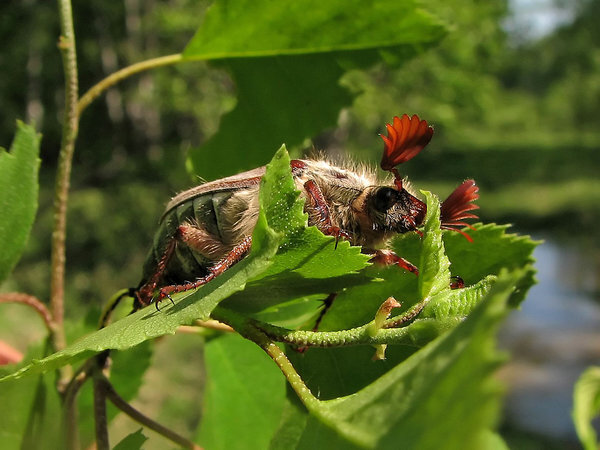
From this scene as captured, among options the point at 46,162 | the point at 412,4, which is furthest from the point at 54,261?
the point at 46,162

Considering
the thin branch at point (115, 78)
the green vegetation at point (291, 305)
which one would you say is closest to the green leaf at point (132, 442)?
the green vegetation at point (291, 305)

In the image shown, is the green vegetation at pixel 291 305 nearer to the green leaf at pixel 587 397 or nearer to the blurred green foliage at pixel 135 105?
the green leaf at pixel 587 397

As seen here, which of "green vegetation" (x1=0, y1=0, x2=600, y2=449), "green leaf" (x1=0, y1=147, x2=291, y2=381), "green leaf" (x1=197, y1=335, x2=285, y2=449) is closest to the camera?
"green vegetation" (x1=0, y1=0, x2=600, y2=449)

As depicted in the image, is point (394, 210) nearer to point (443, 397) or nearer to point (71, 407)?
point (443, 397)

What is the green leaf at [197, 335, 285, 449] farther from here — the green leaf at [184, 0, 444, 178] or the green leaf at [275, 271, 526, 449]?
the green leaf at [275, 271, 526, 449]

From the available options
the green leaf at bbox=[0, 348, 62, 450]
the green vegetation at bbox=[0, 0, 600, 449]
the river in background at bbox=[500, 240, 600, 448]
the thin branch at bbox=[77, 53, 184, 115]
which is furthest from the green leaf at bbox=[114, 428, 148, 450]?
the river in background at bbox=[500, 240, 600, 448]

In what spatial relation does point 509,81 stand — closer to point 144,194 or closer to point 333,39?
point 144,194

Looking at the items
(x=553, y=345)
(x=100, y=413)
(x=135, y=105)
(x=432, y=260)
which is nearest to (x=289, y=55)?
(x=432, y=260)
